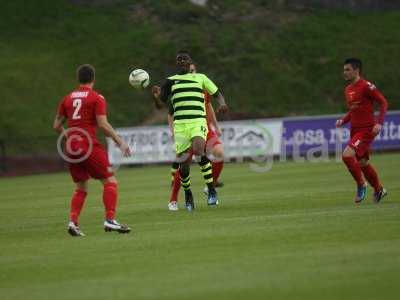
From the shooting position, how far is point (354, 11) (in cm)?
5694

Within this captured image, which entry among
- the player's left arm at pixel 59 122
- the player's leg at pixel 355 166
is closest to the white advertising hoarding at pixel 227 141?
the player's leg at pixel 355 166

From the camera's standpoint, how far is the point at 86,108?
45.5 feet

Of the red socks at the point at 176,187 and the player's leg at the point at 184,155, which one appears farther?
the red socks at the point at 176,187

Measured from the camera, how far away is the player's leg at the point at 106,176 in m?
13.8

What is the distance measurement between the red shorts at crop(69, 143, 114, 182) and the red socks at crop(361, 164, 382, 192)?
16.9 ft

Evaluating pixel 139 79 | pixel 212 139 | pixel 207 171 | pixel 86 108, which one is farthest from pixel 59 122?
pixel 212 139

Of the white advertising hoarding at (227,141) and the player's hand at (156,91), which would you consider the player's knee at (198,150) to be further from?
the white advertising hoarding at (227,141)

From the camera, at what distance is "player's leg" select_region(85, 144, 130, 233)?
542 inches

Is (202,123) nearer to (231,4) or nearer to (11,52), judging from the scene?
(11,52)

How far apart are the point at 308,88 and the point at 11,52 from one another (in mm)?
14519

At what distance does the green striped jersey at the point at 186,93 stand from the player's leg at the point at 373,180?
2.83m

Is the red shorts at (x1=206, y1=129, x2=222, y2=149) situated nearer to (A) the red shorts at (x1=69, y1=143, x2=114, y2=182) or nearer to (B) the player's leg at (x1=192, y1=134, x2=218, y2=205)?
(B) the player's leg at (x1=192, y1=134, x2=218, y2=205)

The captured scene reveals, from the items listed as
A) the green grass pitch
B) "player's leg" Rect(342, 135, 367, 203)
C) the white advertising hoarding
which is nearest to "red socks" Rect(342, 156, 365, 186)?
"player's leg" Rect(342, 135, 367, 203)

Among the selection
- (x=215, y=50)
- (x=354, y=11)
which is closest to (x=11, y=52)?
(x=215, y=50)
